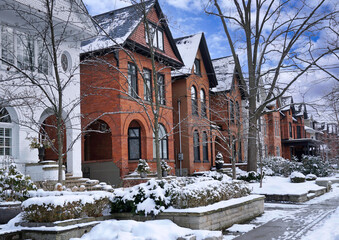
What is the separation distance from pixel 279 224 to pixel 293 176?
11584mm

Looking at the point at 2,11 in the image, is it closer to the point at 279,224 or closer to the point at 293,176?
the point at 279,224

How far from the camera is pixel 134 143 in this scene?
22.5 meters

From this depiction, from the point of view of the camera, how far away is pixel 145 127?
2264 centimetres

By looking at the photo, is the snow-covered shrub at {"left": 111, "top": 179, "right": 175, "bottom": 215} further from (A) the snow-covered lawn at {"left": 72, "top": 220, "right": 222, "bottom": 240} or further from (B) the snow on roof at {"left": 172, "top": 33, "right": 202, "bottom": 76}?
(B) the snow on roof at {"left": 172, "top": 33, "right": 202, "bottom": 76}

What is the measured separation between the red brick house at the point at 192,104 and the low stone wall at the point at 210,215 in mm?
14371

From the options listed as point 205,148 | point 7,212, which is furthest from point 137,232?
point 205,148

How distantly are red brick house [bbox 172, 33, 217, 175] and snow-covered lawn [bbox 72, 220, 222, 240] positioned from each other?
17.7 m

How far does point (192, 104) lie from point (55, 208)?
20625 millimetres

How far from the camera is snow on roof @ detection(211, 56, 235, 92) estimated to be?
32562 mm

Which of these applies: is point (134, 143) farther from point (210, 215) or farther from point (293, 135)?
point (293, 135)

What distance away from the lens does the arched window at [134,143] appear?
22219mm

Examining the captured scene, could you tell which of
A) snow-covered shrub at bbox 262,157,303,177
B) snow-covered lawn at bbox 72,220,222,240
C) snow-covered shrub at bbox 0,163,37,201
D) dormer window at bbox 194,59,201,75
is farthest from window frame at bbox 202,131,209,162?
snow-covered lawn at bbox 72,220,222,240

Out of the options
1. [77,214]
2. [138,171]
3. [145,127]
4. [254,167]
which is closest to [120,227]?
[77,214]

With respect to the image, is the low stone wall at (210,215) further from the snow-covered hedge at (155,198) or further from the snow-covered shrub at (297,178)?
the snow-covered shrub at (297,178)
